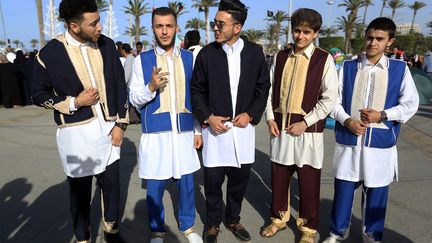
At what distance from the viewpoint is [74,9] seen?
2441 mm

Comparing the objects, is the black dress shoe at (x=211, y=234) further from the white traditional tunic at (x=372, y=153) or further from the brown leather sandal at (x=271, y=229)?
the white traditional tunic at (x=372, y=153)

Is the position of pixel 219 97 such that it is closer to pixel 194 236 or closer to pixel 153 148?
pixel 153 148

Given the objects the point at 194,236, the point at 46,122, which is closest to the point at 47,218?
the point at 194,236

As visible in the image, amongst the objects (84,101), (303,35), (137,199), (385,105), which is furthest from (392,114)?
(137,199)

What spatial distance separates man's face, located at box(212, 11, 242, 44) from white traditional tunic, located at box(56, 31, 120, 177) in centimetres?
104

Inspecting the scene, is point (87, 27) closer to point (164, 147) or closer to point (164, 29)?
point (164, 29)

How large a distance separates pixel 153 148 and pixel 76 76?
33.7 inches

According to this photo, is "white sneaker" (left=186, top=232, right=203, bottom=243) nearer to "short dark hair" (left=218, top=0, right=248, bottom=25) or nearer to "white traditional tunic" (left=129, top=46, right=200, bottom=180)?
"white traditional tunic" (left=129, top=46, right=200, bottom=180)

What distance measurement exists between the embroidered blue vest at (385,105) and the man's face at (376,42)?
0.14 m

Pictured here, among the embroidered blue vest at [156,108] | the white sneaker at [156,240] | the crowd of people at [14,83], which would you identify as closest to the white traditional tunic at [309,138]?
the embroidered blue vest at [156,108]

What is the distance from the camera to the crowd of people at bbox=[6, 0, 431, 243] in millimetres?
2686

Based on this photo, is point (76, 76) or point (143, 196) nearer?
point (76, 76)

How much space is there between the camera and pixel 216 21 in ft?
9.51

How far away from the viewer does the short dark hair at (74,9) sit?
2.43 m
